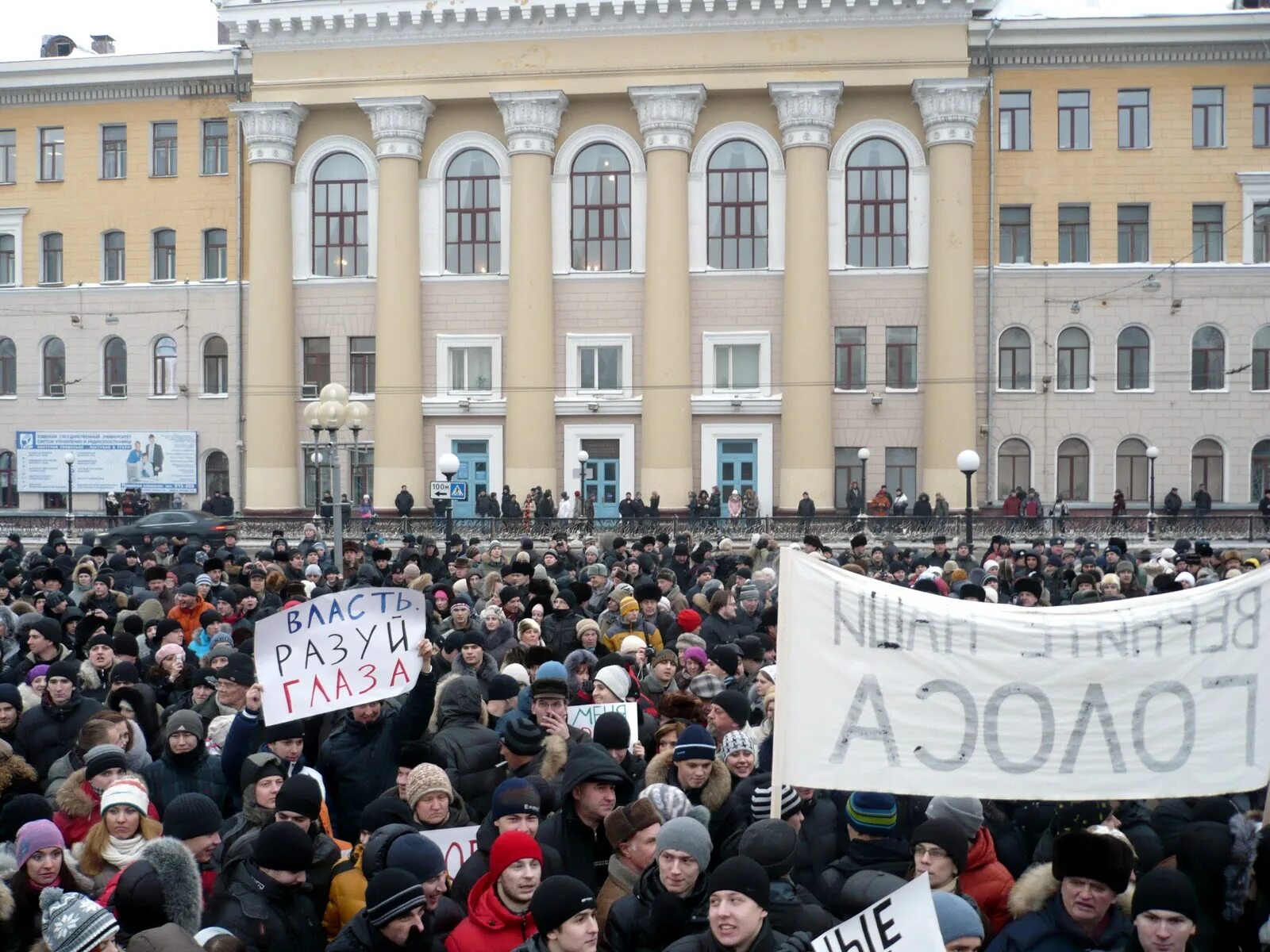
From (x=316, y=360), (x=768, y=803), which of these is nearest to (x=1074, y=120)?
(x=316, y=360)

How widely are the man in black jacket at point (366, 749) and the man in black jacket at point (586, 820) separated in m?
1.74

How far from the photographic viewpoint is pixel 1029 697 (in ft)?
18.4

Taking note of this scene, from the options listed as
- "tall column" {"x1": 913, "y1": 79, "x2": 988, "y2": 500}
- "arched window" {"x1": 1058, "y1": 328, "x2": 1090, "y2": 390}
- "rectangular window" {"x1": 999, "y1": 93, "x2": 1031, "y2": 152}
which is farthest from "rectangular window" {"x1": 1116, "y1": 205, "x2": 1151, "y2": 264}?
"tall column" {"x1": 913, "y1": 79, "x2": 988, "y2": 500}

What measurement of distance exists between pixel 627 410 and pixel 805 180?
8.30m

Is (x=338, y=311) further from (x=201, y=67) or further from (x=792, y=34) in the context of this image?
(x=792, y=34)

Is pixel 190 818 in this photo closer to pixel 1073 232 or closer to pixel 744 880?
pixel 744 880

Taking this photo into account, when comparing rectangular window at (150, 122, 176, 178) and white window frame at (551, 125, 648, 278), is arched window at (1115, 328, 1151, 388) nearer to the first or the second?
white window frame at (551, 125, 648, 278)

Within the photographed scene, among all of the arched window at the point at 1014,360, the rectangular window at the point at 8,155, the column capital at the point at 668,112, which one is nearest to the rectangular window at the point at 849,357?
the arched window at the point at 1014,360

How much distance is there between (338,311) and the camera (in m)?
42.5

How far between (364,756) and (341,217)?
36714mm

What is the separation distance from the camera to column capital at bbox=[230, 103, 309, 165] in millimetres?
41469

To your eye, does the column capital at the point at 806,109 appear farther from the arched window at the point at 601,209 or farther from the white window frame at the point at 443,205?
the white window frame at the point at 443,205

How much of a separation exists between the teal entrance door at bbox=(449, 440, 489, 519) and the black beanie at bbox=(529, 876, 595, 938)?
36755 millimetres

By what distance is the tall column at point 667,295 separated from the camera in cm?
4000
